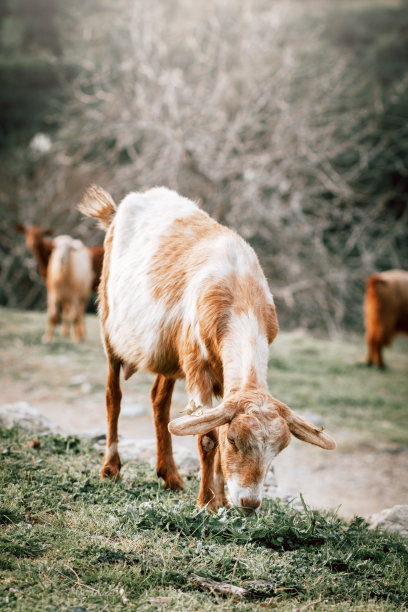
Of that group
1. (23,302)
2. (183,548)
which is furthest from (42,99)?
(183,548)

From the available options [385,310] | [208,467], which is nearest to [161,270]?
[208,467]

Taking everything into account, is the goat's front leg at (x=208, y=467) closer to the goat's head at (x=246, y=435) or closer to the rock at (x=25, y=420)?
the goat's head at (x=246, y=435)

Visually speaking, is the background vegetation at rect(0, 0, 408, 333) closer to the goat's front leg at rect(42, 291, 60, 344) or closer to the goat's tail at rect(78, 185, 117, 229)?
the goat's front leg at rect(42, 291, 60, 344)

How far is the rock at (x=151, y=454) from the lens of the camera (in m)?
4.49

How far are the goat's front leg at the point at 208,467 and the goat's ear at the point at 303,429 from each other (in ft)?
1.70

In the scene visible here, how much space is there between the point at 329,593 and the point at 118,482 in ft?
5.13

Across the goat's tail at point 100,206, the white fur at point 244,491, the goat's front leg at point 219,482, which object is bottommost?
the goat's front leg at point 219,482

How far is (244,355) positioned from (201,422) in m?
0.45

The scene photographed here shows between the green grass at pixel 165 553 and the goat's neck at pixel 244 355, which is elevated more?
the goat's neck at pixel 244 355

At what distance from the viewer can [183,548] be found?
2859 millimetres

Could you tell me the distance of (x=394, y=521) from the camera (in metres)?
4.00

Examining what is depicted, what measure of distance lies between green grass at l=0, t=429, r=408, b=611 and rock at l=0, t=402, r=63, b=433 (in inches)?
49.1

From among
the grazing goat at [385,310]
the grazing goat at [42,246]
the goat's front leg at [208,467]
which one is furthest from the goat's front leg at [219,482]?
the grazing goat at [42,246]

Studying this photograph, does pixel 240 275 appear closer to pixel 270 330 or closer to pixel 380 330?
pixel 270 330
